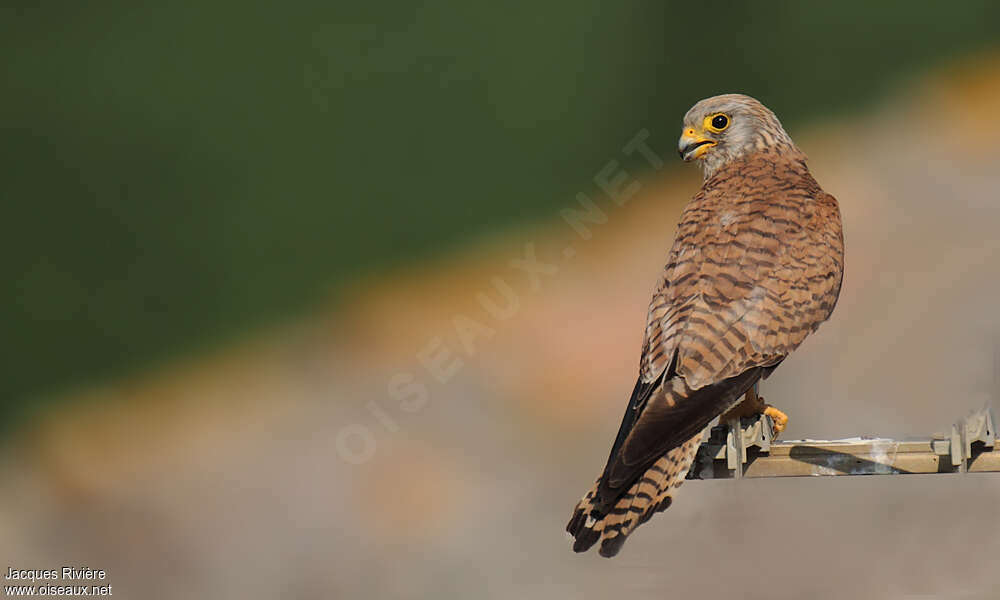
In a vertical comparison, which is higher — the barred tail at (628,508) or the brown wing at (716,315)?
the brown wing at (716,315)

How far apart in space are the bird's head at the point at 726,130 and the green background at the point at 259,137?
2.86ft

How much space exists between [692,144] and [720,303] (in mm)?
470

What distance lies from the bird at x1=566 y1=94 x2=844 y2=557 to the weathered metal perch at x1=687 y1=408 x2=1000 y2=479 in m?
0.10

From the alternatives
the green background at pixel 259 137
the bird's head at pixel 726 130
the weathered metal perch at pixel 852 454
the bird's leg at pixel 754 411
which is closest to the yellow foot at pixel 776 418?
the bird's leg at pixel 754 411

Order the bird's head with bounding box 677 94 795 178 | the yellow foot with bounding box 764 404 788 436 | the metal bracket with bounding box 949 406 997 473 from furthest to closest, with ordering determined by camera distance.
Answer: the bird's head with bounding box 677 94 795 178 < the yellow foot with bounding box 764 404 788 436 < the metal bracket with bounding box 949 406 997 473

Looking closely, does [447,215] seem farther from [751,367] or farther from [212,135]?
[751,367]

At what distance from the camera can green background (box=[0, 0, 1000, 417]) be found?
11.5 ft

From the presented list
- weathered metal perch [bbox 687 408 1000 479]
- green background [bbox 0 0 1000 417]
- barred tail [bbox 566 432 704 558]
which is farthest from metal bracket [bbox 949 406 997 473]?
green background [bbox 0 0 1000 417]

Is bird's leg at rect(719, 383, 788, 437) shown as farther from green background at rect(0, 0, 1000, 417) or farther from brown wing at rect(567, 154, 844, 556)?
green background at rect(0, 0, 1000, 417)

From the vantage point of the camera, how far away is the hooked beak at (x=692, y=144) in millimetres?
2621

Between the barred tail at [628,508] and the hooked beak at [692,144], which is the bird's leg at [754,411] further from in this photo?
the hooked beak at [692,144]

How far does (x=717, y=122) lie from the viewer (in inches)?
104

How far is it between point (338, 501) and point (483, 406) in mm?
550

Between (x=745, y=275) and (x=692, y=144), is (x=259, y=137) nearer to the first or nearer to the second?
(x=692, y=144)
